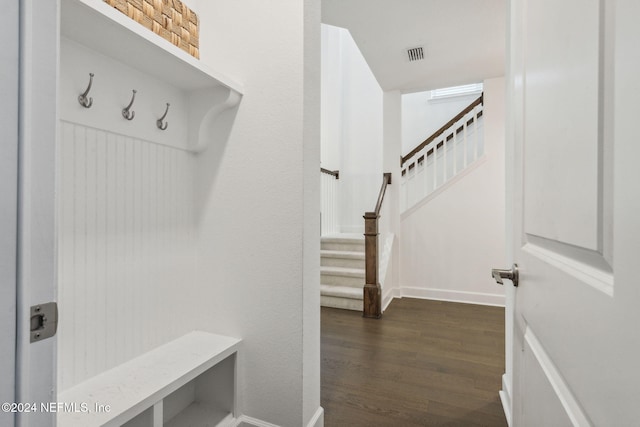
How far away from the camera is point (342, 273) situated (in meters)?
3.45

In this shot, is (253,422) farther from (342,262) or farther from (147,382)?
(342,262)

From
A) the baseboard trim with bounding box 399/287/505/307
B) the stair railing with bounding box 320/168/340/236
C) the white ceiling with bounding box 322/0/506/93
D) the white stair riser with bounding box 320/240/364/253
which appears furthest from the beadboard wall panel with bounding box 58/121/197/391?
the stair railing with bounding box 320/168/340/236

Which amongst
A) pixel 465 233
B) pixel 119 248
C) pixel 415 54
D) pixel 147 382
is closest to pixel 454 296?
pixel 465 233

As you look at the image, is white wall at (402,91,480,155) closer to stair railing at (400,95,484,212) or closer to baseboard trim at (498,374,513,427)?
stair railing at (400,95,484,212)

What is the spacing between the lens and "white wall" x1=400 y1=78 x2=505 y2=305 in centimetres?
342

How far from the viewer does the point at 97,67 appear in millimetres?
1098

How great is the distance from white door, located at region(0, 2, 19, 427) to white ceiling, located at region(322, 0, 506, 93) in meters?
2.11

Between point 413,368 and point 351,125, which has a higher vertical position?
point 351,125

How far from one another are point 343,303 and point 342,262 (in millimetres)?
530

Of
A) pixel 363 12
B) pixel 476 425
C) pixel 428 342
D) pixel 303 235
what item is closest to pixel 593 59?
pixel 303 235

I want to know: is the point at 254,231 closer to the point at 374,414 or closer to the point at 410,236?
the point at 374,414

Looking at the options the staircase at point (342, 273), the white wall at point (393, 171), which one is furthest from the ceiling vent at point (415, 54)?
the staircase at point (342, 273)

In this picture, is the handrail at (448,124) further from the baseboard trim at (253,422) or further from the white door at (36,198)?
the white door at (36,198)

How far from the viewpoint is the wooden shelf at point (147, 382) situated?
92 centimetres
